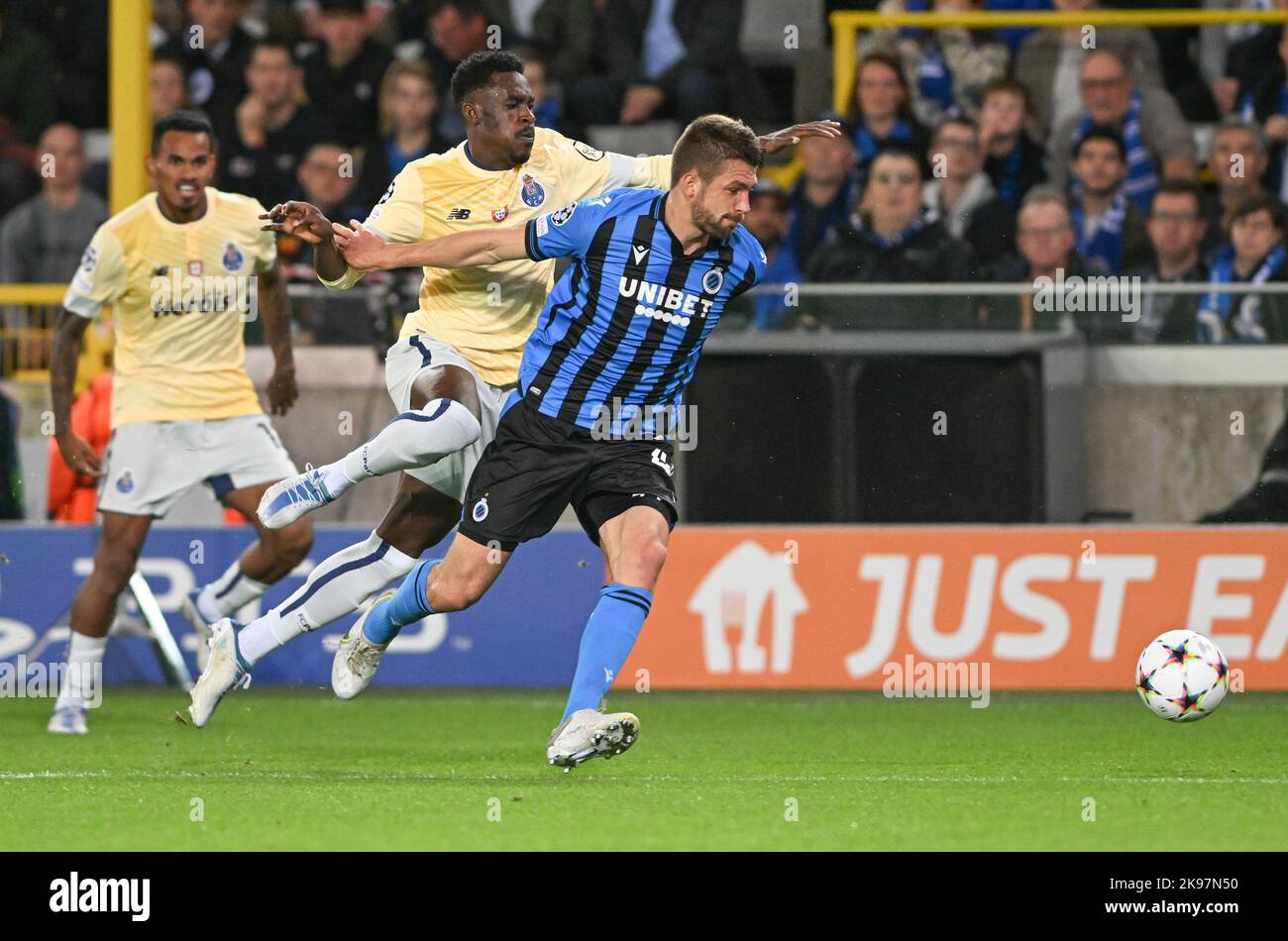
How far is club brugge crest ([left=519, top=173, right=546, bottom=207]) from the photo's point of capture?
743 centimetres

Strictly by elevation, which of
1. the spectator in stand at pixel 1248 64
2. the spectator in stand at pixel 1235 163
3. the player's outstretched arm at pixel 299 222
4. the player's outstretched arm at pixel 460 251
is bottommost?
the player's outstretched arm at pixel 460 251

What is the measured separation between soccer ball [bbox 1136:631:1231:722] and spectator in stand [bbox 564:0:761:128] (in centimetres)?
605

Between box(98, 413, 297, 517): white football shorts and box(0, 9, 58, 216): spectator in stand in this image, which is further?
box(0, 9, 58, 216): spectator in stand

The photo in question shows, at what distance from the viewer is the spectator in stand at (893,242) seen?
1063cm

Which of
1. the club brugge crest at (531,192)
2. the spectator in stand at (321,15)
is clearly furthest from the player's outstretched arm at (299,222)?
the spectator in stand at (321,15)

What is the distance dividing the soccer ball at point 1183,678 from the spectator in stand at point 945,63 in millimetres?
5190

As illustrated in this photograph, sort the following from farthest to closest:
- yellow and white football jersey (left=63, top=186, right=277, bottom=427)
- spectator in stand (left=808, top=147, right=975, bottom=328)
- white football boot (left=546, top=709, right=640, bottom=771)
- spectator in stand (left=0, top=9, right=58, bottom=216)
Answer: spectator in stand (left=0, top=9, right=58, bottom=216), spectator in stand (left=808, top=147, right=975, bottom=328), yellow and white football jersey (left=63, top=186, right=277, bottom=427), white football boot (left=546, top=709, right=640, bottom=771)

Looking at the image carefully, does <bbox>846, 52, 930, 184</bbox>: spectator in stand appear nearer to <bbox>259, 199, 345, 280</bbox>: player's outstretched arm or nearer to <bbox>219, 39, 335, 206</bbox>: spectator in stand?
<bbox>219, 39, 335, 206</bbox>: spectator in stand

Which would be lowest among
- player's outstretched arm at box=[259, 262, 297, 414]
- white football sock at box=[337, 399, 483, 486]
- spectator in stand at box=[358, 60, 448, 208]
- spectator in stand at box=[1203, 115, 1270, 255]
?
white football sock at box=[337, 399, 483, 486]

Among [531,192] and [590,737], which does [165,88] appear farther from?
[590,737]

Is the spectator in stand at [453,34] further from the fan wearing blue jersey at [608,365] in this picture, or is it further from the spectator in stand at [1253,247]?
the fan wearing blue jersey at [608,365]

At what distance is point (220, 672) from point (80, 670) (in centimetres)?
130

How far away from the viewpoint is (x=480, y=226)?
738cm

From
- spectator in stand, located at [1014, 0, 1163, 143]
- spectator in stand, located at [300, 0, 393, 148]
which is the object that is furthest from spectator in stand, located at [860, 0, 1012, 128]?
spectator in stand, located at [300, 0, 393, 148]
